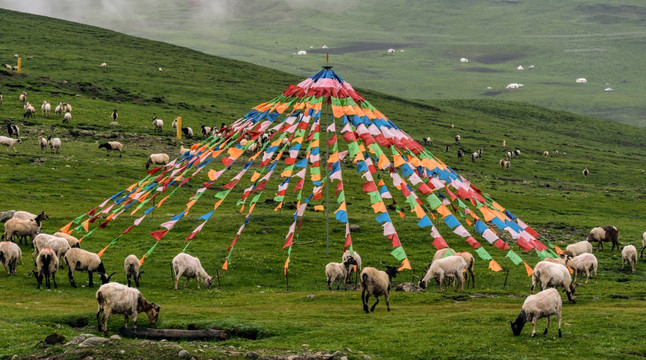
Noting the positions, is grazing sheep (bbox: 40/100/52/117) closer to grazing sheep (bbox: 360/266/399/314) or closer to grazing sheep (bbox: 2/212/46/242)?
grazing sheep (bbox: 2/212/46/242)

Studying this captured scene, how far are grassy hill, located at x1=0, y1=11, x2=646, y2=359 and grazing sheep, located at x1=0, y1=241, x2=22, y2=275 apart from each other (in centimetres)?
89

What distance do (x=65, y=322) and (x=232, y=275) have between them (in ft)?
40.9

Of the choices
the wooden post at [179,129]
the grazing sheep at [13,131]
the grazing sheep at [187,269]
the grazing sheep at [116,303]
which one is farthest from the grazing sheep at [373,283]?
the wooden post at [179,129]

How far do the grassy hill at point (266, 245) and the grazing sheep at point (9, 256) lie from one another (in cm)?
89

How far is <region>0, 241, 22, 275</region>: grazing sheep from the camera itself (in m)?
30.5

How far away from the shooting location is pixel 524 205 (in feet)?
220

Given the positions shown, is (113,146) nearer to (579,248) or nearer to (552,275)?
(579,248)

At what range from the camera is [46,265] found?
28.8 metres

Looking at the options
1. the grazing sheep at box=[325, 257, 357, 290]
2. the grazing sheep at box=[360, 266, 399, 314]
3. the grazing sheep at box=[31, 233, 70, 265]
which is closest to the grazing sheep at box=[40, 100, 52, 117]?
the grazing sheep at box=[31, 233, 70, 265]

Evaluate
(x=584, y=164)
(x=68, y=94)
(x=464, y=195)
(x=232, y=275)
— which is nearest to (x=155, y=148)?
(x=68, y=94)

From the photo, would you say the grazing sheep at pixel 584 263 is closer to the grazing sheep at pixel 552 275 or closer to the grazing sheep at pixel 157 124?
the grazing sheep at pixel 552 275

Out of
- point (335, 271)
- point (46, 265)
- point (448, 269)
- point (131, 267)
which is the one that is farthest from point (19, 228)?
point (448, 269)

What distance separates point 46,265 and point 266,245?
48.6 feet

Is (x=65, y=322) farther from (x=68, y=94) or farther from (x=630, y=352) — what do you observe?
(x=68, y=94)
